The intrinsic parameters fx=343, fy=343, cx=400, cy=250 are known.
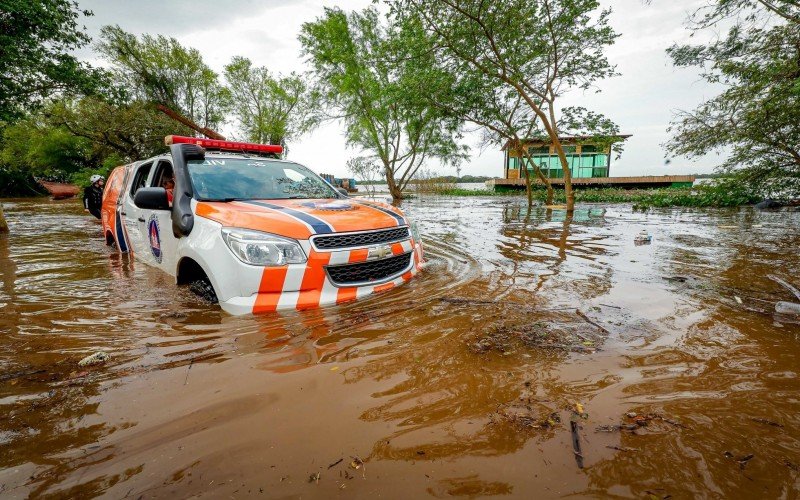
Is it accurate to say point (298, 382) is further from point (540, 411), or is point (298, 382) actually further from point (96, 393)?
point (540, 411)

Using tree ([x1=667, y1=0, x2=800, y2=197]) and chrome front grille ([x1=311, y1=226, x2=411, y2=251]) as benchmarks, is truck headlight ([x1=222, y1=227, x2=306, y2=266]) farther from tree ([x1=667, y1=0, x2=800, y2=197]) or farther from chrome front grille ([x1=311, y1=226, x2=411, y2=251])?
tree ([x1=667, y1=0, x2=800, y2=197])

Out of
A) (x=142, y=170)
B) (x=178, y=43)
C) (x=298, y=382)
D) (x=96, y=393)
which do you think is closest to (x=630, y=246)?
(x=298, y=382)

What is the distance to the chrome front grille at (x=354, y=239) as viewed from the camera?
3043 millimetres

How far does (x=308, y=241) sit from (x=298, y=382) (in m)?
1.35

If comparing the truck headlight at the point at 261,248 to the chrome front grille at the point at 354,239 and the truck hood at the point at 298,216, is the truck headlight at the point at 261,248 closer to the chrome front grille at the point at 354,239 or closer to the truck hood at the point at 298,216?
the truck hood at the point at 298,216

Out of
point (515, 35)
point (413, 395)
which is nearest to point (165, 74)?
point (515, 35)

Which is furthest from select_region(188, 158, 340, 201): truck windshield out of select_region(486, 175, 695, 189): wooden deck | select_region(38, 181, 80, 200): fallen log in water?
select_region(38, 181, 80, 200): fallen log in water

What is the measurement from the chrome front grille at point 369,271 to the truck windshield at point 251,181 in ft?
4.68

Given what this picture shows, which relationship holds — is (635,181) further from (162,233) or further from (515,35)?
(162,233)

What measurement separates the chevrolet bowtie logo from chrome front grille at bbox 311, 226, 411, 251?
57 millimetres

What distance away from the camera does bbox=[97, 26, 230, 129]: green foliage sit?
79.3 ft

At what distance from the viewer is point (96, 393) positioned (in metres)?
1.87

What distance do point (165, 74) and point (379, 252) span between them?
3182 centimetres

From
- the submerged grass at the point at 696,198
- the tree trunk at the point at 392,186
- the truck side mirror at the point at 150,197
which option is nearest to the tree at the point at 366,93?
the tree trunk at the point at 392,186
